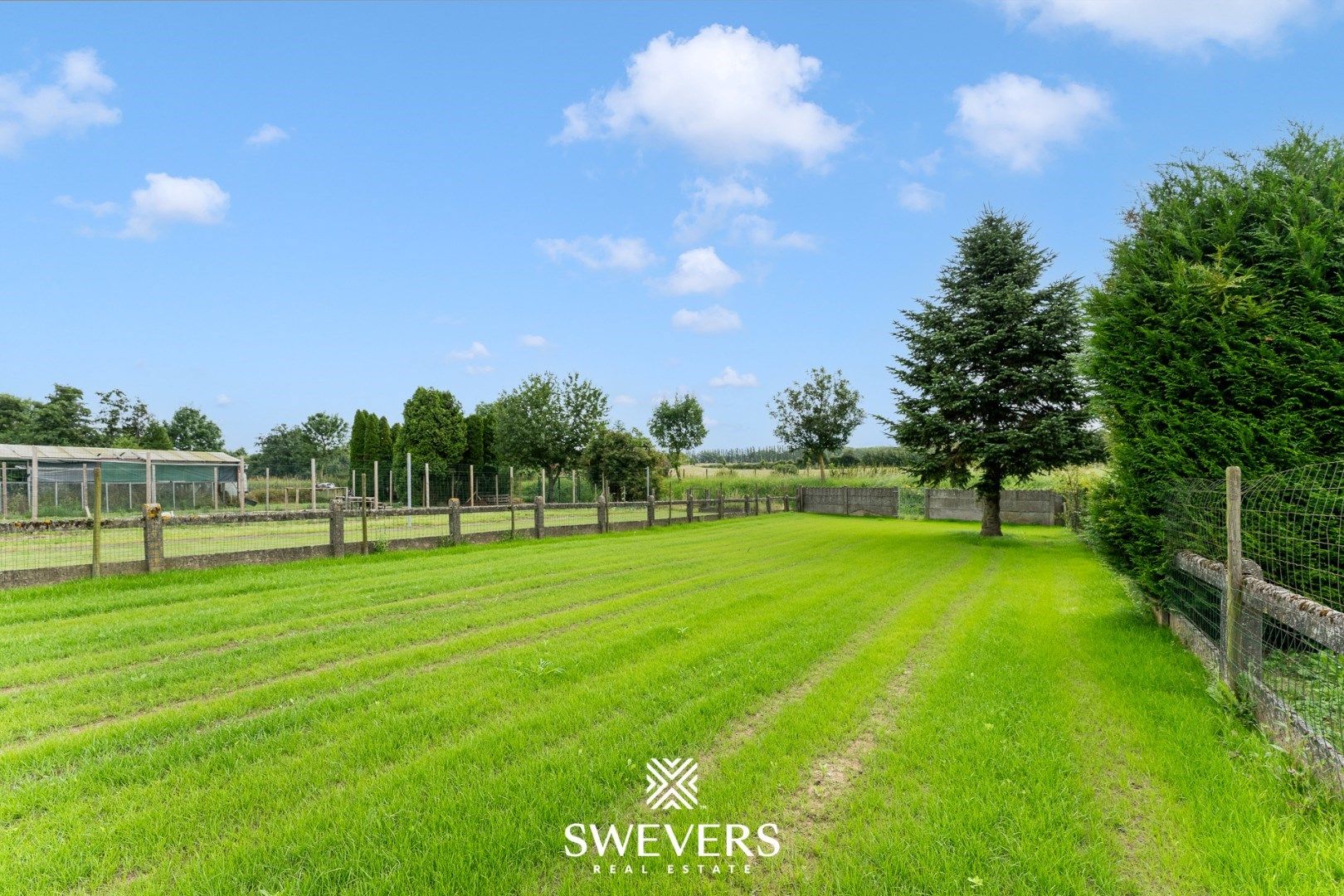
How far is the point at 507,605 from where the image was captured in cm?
679

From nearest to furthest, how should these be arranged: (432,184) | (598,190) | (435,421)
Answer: (432,184)
(598,190)
(435,421)

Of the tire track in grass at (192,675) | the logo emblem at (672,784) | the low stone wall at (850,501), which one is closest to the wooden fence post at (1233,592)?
the logo emblem at (672,784)

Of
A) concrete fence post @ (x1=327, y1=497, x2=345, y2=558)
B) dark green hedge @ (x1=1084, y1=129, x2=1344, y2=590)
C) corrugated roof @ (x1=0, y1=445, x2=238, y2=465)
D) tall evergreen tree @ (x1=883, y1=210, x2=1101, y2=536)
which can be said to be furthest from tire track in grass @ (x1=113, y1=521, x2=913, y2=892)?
corrugated roof @ (x1=0, y1=445, x2=238, y2=465)

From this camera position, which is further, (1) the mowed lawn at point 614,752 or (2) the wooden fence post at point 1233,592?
(2) the wooden fence post at point 1233,592

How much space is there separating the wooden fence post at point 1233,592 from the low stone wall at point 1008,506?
1798cm

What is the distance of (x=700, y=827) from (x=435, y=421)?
103 ft

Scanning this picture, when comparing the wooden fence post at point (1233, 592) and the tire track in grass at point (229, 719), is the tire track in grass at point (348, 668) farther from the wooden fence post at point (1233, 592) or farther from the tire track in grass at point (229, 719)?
the wooden fence post at point (1233, 592)

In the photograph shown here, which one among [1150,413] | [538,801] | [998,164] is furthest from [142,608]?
[998,164]

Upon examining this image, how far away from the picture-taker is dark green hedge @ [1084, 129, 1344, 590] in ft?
14.7

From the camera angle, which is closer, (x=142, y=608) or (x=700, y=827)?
(x=700, y=827)

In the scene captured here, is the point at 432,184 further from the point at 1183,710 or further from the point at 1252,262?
the point at 1183,710

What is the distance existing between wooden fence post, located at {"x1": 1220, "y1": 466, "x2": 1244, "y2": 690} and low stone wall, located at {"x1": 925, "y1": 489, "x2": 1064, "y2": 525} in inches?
708

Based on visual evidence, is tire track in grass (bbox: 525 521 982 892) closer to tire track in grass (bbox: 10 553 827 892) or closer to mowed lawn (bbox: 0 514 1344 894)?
mowed lawn (bbox: 0 514 1344 894)

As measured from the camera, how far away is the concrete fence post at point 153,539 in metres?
8.60
